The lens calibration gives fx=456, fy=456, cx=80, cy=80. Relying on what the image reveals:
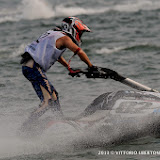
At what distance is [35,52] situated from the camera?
663cm

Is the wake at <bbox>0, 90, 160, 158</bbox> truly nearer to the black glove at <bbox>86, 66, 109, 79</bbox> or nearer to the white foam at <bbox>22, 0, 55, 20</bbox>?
the black glove at <bbox>86, 66, 109, 79</bbox>

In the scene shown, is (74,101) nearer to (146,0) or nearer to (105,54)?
(105,54)

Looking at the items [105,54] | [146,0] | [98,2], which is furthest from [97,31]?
[98,2]

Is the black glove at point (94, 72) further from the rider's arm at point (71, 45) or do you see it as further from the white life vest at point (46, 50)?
the white life vest at point (46, 50)

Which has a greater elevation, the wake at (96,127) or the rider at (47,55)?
the rider at (47,55)

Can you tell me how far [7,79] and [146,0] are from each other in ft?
65.2

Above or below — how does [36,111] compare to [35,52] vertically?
below

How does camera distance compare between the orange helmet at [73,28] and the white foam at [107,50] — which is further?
the white foam at [107,50]

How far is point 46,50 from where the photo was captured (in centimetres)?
661

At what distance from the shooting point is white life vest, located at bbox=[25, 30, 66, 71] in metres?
6.58

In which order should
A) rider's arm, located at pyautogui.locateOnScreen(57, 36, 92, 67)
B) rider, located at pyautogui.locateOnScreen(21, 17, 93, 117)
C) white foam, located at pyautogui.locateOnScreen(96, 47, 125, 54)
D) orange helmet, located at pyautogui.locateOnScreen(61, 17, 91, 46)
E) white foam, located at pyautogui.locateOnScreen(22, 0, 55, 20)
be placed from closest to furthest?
rider's arm, located at pyautogui.locateOnScreen(57, 36, 92, 67)
rider, located at pyautogui.locateOnScreen(21, 17, 93, 117)
orange helmet, located at pyautogui.locateOnScreen(61, 17, 91, 46)
white foam, located at pyautogui.locateOnScreen(96, 47, 125, 54)
white foam, located at pyautogui.locateOnScreen(22, 0, 55, 20)

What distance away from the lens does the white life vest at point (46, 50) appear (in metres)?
6.58

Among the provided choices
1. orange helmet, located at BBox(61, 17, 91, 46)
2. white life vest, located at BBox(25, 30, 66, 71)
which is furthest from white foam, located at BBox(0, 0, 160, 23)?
white life vest, located at BBox(25, 30, 66, 71)

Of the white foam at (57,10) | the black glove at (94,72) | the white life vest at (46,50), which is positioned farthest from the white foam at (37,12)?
the black glove at (94,72)
